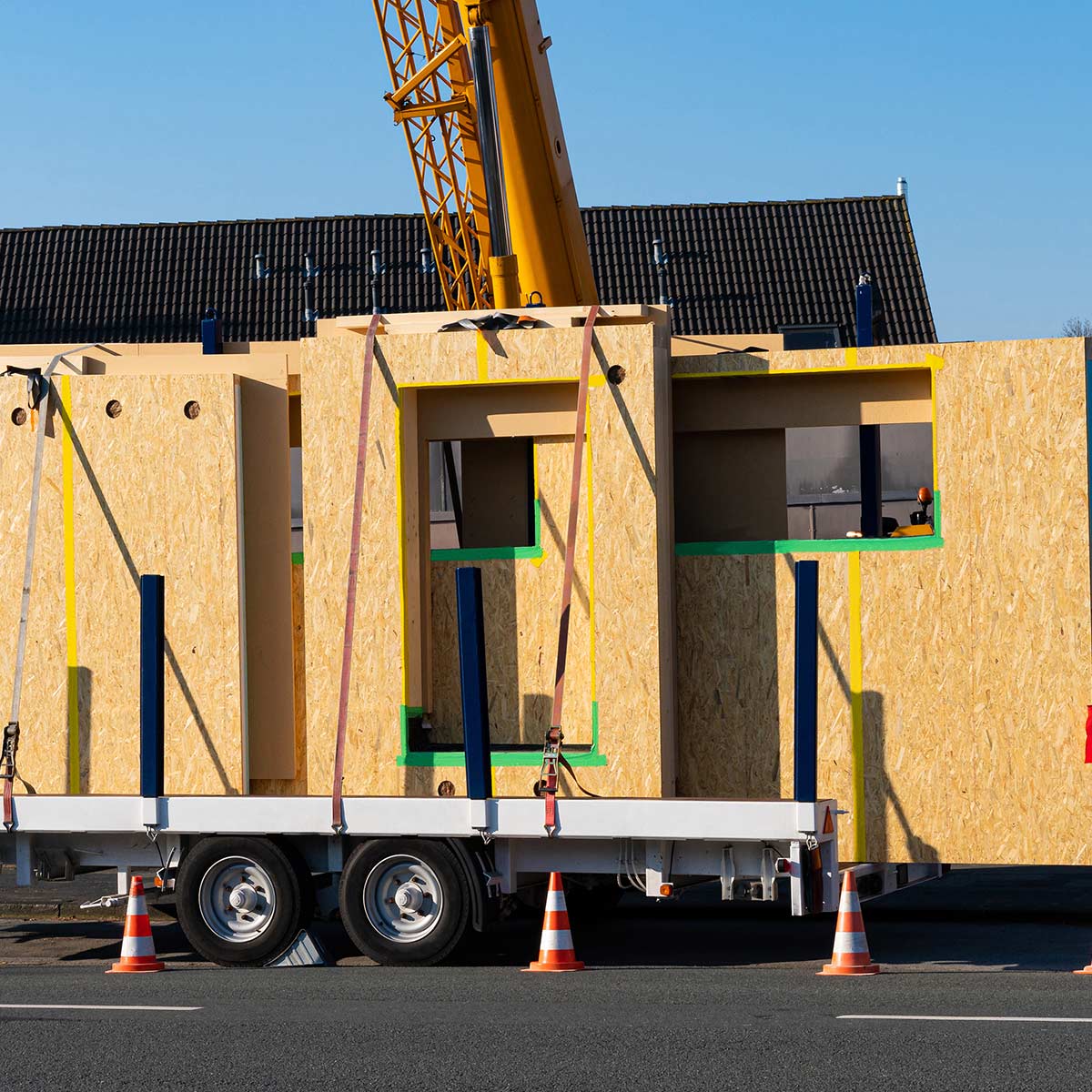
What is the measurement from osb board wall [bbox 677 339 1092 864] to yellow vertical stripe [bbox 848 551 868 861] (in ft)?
0.11

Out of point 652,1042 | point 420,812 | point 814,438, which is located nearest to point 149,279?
point 814,438

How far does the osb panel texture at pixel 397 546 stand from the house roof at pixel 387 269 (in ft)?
66.4

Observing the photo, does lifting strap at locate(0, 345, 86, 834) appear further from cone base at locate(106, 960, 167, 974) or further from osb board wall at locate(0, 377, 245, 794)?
cone base at locate(106, 960, 167, 974)

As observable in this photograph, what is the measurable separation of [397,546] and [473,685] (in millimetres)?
1228

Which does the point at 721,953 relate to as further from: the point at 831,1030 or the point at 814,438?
the point at 814,438

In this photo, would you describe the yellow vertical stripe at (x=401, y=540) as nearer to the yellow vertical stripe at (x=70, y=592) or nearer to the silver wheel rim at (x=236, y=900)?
the silver wheel rim at (x=236, y=900)

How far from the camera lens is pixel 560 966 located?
33.2 ft

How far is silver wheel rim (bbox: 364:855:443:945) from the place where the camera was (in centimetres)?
1057

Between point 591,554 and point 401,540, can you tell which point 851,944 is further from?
point 401,540

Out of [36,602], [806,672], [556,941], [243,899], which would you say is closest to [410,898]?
[556,941]

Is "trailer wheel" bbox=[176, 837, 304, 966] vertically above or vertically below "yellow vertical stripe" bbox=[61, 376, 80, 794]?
below

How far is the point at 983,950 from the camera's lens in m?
11.3

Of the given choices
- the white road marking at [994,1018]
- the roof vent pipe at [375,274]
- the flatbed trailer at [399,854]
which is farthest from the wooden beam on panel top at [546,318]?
the roof vent pipe at [375,274]

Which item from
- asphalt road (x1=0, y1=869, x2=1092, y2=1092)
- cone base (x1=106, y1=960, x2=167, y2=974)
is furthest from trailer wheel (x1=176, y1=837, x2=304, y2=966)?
cone base (x1=106, y1=960, x2=167, y2=974)
